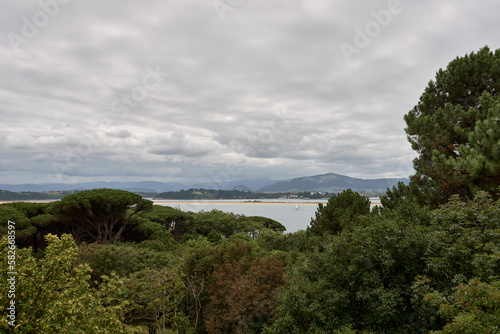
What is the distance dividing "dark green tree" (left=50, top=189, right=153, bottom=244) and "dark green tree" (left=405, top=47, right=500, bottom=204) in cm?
3142

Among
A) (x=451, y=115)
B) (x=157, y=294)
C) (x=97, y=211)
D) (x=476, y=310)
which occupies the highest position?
(x=451, y=115)

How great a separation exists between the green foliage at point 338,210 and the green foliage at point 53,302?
2035 cm

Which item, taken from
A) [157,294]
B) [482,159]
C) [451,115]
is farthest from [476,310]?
[451,115]

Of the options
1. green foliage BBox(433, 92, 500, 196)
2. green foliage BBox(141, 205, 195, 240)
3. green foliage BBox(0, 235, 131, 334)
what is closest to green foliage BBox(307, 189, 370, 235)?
green foliage BBox(433, 92, 500, 196)

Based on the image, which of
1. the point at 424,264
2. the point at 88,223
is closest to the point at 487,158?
the point at 424,264

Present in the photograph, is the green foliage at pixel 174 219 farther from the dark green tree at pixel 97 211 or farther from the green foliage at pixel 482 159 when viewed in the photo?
the green foliage at pixel 482 159

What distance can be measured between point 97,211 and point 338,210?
93.3 ft

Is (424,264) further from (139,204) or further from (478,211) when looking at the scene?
(139,204)

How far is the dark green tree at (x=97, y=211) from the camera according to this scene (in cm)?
3158

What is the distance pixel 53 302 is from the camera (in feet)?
26.2

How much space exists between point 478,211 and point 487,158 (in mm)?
2399

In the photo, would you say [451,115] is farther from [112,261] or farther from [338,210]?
[112,261]

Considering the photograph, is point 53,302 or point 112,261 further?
point 112,261

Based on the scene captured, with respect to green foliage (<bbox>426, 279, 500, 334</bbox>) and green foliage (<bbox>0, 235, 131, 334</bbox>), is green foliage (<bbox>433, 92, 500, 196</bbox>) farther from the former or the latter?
green foliage (<bbox>0, 235, 131, 334</bbox>)
